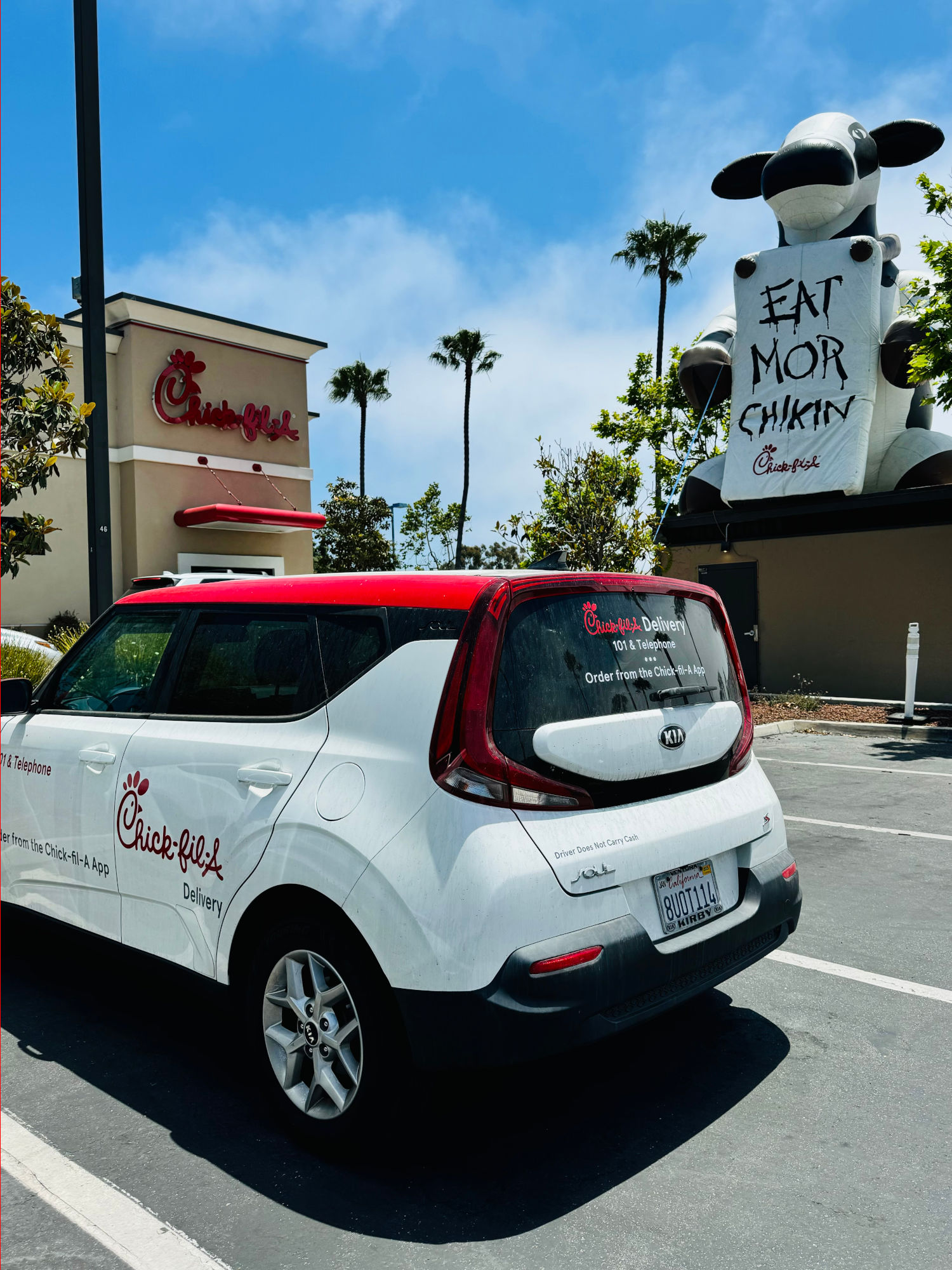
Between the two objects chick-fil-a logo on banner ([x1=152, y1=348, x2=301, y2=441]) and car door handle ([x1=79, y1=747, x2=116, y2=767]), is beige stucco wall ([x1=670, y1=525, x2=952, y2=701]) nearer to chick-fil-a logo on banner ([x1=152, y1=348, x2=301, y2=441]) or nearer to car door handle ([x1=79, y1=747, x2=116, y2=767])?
chick-fil-a logo on banner ([x1=152, y1=348, x2=301, y2=441])

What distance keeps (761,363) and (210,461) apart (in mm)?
12737

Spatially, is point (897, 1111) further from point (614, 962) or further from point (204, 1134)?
point (204, 1134)

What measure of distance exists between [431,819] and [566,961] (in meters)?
0.53

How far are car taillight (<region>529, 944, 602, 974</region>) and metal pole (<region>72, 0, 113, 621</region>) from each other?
6234 millimetres

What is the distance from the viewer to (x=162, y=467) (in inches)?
895

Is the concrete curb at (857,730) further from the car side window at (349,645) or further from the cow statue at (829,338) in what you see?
the car side window at (349,645)

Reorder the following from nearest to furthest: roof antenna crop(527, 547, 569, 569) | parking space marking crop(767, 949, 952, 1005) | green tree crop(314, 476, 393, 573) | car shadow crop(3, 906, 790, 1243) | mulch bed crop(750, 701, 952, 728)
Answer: car shadow crop(3, 906, 790, 1243), roof antenna crop(527, 547, 569, 569), parking space marking crop(767, 949, 952, 1005), mulch bed crop(750, 701, 952, 728), green tree crop(314, 476, 393, 573)

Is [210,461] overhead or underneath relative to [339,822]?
overhead

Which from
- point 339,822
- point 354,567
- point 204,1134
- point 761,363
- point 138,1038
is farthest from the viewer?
point 354,567

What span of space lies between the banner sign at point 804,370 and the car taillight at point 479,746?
48.8 feet

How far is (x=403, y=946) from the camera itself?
2.76 m

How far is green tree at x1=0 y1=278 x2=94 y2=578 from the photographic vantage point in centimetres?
925

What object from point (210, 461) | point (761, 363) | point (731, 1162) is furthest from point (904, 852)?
point (210, 461)

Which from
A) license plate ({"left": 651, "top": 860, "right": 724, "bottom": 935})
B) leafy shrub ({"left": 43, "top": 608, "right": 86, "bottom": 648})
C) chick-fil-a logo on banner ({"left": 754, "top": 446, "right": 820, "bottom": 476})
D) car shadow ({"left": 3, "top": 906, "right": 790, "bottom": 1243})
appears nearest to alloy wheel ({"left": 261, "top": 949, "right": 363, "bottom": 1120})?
car shadow ({"left": 3, "top": 906, "right": 790, "bottom": 1243})
